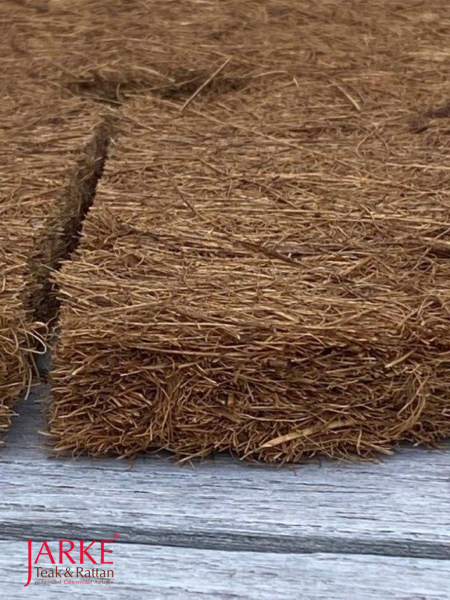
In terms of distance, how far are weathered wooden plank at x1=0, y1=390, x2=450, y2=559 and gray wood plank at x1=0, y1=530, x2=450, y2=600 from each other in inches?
1.2

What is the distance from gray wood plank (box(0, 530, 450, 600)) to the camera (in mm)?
1491

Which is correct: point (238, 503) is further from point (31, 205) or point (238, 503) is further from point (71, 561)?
point (31, 205)

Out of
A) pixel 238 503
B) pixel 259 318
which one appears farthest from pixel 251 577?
pixel 259 318

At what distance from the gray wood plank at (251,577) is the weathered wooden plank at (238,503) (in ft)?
0.10

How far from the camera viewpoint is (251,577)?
1.52m

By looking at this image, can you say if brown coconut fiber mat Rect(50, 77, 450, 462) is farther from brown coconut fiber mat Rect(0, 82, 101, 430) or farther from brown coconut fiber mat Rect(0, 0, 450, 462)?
brown coconut fiber mat Rect(0, 82, 101, 430)

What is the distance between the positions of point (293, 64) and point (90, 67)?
690mm

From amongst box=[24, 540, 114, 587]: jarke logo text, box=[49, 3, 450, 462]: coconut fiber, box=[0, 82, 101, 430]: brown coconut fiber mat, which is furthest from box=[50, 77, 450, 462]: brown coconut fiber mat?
box=[24, 540, 114, 587]: jarke logo text

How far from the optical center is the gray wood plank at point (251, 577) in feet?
4.89

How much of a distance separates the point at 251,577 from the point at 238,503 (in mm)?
180

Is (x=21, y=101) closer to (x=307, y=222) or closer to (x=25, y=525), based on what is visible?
(x=307, y=222)

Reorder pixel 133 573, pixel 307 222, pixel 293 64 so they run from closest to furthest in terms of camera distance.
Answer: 1. pixel 133 573
2. pixel 307 222
3. pixel 293 64

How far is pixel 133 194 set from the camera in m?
Answer: 2.12

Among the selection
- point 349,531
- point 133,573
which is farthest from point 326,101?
point 133,573
